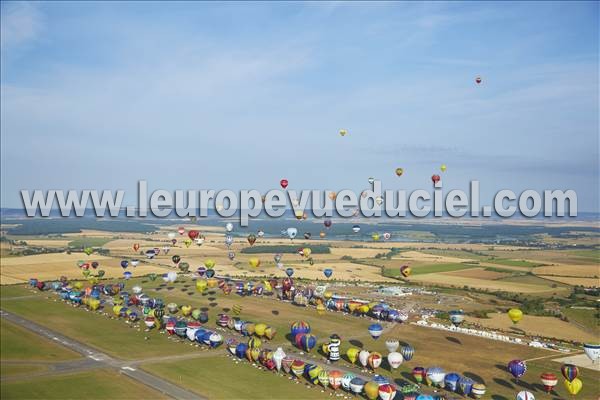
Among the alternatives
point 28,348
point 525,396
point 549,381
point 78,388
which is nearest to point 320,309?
point 549,381

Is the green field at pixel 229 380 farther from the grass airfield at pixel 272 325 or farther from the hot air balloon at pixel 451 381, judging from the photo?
the hot air balloon at pixel 451 381

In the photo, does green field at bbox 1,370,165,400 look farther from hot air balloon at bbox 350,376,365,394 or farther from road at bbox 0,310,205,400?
hot air balloon at bbox 350,376,365,394

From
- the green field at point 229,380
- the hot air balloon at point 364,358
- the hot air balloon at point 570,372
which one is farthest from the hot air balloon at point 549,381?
the green field at point 229,380

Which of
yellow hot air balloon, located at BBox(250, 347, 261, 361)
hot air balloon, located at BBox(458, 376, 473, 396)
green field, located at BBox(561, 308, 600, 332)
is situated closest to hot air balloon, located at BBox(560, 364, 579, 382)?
hot air balloon, located at BBox(458, 376, 473, 396)

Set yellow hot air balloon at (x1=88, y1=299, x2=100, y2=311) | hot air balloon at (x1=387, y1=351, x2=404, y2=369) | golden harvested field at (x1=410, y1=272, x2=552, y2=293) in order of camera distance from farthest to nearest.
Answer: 1. golden harvested field at (x1=410, y1=272, x2=552, y2=293)
2. yellow hot air balloon at (x1=88, y1=299, x2=100, y2=311)
3. hot air balloon at (x1=387, y1=351, x2=404, y2=369)

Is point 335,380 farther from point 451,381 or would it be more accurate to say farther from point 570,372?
point 570,372

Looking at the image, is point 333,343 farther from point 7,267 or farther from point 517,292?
point 7,267

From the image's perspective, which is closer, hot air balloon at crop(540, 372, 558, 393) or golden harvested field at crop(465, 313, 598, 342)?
hot air balloon at crop(540, 372, 558, 393)
